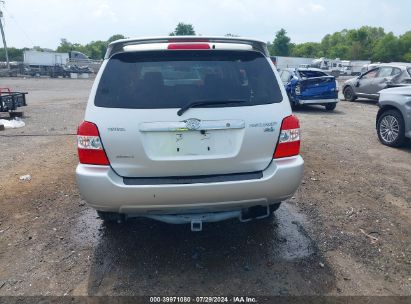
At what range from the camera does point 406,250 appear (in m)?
3.56

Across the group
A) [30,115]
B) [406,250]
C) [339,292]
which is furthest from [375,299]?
[30,115]

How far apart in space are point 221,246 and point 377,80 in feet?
45.8

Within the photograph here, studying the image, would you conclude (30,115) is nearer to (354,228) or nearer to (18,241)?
(18,241)

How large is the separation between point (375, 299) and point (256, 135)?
5.24 ft

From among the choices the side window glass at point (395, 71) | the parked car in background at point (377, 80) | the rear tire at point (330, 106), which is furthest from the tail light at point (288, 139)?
the side window glass at point (395, 71)


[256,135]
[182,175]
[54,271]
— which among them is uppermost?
[256,135]

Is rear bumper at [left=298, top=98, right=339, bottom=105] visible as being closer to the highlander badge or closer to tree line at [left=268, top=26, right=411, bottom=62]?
the highlander badge

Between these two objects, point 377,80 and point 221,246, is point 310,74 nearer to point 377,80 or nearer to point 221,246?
point 377,80

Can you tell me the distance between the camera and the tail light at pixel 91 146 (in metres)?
2.90

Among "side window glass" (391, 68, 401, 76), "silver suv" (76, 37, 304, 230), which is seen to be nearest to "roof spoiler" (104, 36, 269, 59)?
"silver suv" (76, 37, 304, 230)

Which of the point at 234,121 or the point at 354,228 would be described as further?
the point at 354,228

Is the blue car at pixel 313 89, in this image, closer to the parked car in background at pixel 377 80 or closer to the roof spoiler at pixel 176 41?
the parked car in background at pixel 377 80

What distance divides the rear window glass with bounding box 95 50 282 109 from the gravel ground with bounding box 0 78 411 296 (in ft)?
4.84

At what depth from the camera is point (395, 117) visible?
7453mm
